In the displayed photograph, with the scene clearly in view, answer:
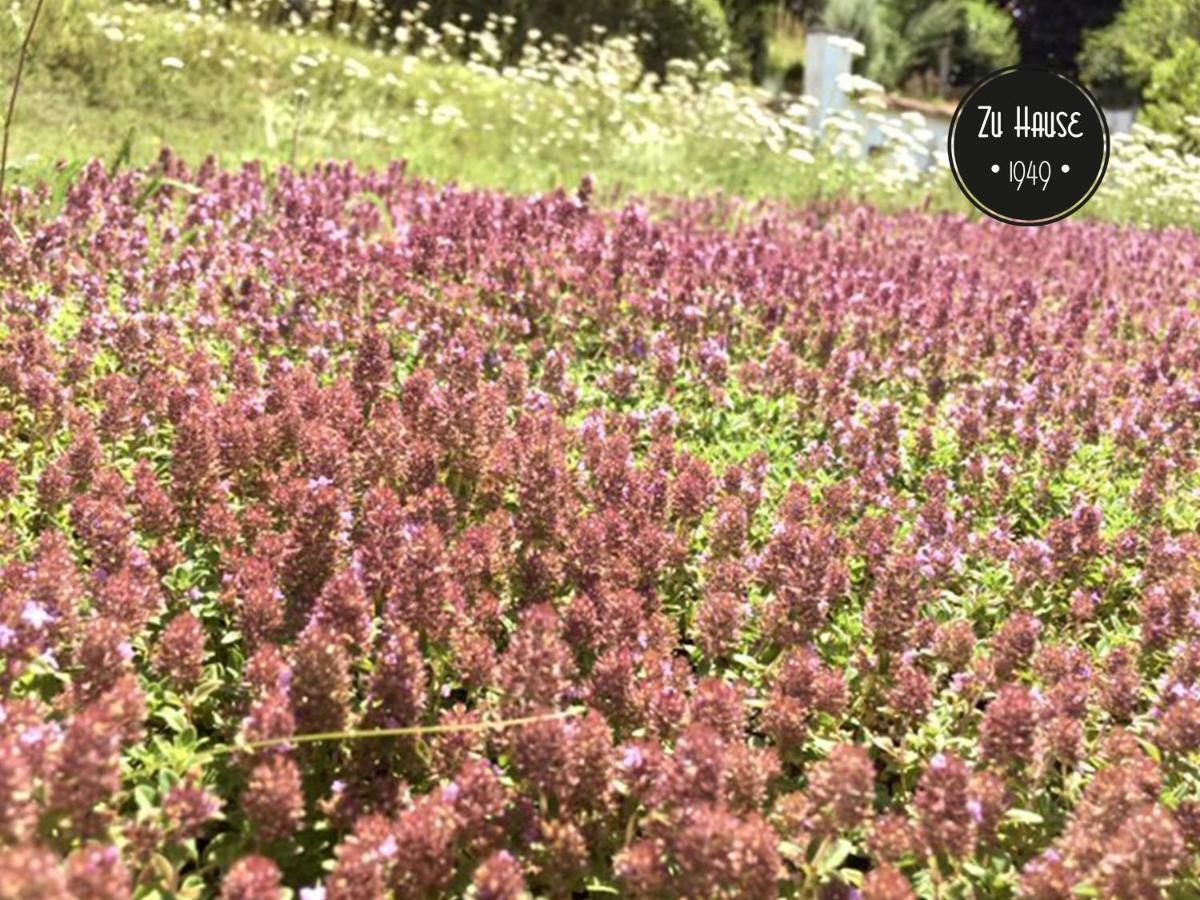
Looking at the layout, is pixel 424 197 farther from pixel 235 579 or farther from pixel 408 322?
pixel 235 579

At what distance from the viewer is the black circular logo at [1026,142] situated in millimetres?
7051

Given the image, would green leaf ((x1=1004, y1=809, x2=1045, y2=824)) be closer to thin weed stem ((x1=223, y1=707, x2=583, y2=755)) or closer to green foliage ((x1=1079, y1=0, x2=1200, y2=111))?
thin weed stem ((x1=223, y1=707, x2=583, y2=755))

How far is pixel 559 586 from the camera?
305 centimetres

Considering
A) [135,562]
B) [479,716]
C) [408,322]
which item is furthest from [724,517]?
[408,322]

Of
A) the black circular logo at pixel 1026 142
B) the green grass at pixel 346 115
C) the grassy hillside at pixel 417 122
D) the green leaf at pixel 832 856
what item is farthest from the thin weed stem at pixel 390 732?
the grassy hillside at pixel 417 122

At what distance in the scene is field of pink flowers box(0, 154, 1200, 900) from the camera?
208 centimetres

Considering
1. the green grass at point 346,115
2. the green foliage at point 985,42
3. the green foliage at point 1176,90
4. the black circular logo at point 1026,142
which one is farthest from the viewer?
the green foliage at point 985,42

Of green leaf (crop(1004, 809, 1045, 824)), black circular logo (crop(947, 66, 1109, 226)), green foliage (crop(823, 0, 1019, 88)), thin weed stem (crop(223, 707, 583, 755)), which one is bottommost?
thin weed stem (crop(223, 707, 583, 755))

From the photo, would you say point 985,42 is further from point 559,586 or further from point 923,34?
point 559,586

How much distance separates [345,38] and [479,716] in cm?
1482

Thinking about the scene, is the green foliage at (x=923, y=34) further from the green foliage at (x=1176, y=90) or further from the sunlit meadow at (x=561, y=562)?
the sunlit meadow at (x=561, y=562)

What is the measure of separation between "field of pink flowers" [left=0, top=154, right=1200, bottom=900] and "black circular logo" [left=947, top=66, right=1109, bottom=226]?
1906 millimetres

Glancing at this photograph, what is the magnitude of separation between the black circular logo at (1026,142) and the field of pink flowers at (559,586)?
1906 millimetres

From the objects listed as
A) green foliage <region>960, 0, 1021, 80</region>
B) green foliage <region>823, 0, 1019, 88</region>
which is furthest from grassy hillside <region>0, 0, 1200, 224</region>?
green foliage <region>960, 0, 1021, 80</region>
